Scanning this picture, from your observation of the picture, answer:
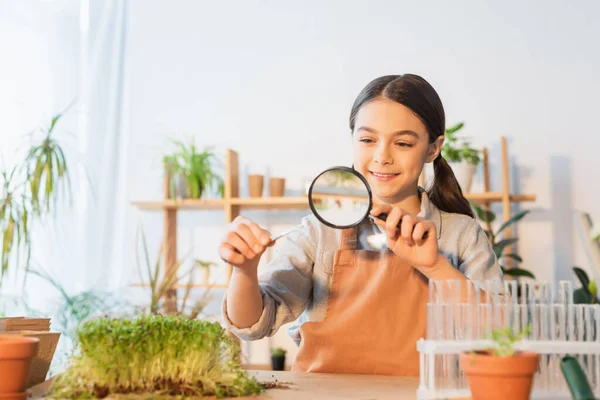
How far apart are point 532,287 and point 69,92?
3.94 meters

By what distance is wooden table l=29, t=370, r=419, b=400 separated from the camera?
124 centimetres

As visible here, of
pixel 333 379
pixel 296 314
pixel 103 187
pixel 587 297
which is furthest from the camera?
pixel 103 187

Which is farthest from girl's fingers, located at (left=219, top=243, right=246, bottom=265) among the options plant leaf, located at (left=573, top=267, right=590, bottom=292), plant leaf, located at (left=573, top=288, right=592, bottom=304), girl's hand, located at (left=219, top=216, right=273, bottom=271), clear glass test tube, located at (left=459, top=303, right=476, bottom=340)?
plant leaf, located at (left=573, top=267, right=590, bottom=292)

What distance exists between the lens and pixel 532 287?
1.09 m

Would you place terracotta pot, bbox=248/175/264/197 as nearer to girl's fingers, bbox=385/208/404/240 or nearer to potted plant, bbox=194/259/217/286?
potted plant, bbox=194/259/217/286

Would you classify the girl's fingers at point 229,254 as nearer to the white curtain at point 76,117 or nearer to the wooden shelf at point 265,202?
the wooden shelf at point 265,202

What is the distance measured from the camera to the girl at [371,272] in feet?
5.55

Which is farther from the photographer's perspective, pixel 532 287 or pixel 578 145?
pixel 578 145

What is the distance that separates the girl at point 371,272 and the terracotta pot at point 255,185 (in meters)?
2.27

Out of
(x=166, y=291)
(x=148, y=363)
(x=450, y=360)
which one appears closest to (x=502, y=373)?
(x=450, y=360)

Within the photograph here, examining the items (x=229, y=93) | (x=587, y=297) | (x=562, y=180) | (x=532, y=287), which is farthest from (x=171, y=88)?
(x=532, y=287)

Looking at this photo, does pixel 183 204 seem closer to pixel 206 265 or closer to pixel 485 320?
pixel 206 265

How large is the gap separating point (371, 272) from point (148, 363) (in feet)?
2.52

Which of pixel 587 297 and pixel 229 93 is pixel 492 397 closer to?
pixel 587 297
